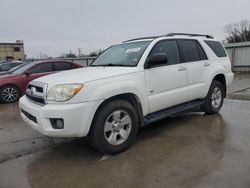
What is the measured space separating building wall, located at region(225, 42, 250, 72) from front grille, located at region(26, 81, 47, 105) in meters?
15.7

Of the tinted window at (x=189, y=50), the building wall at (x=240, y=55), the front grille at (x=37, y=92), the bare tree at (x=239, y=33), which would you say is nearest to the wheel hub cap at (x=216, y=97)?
the tinted window at (x=189, y=50)

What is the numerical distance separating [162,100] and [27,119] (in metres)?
2.26

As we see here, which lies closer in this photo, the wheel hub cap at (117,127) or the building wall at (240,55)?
the wheel hub cap at (117,127)

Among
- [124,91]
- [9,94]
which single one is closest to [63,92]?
[124,91]

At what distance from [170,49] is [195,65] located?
69 centimetres

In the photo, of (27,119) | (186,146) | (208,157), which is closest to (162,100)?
(186,146)

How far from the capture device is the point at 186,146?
404 cm

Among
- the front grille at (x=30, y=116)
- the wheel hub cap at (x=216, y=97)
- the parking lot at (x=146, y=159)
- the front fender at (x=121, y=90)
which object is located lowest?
the parking lot at (x=146, y=159)

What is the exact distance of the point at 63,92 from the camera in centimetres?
345

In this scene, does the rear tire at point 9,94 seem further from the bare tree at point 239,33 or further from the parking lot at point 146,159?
the bare tree at point 239,33

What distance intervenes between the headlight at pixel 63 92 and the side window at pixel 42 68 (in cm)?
595

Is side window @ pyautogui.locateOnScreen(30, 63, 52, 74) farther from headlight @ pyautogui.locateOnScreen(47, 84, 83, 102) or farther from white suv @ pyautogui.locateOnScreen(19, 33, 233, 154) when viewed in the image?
headlight @ pyautogui.locateOnScreen(47, 84, 83, 102)

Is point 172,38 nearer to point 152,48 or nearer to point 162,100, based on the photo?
point 152,48

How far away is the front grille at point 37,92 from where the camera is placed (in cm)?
366
